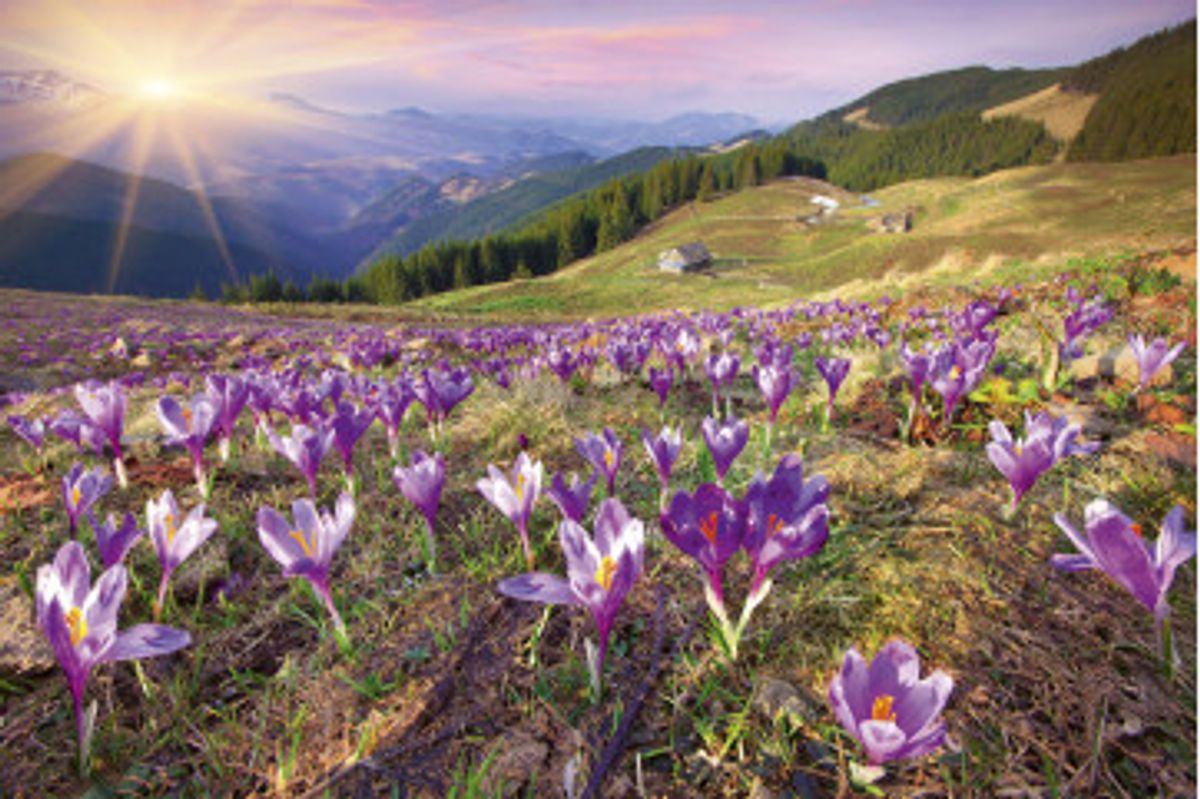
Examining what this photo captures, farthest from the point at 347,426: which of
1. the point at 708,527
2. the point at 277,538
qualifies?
the point at 708,527

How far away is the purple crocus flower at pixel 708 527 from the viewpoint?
1.54 meters

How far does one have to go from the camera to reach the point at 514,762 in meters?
1.47

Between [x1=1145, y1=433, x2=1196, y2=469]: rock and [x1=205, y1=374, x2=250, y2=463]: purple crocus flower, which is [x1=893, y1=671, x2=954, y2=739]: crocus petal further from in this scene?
[x1=205, y1=374, x2=250, y2=463]: purple crocus flower

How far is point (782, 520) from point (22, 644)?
2382mm

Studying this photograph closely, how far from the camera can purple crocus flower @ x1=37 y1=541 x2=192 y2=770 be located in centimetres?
139

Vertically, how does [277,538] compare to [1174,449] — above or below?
above

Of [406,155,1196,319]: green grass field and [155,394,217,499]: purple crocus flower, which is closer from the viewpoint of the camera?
[155,394,217,499]: purple crocus flower

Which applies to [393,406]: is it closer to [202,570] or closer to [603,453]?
[202,570]

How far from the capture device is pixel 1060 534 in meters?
2.13

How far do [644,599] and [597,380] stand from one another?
4182 mm

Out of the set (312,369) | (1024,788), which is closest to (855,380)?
(1024,788)

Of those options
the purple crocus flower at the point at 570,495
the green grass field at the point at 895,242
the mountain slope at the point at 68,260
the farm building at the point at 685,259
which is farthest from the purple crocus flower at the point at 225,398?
the mountain slope at the point at 68,260

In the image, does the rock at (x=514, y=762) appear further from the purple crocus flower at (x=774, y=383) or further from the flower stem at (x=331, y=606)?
the purple crocus flower at (x=774, y=383)

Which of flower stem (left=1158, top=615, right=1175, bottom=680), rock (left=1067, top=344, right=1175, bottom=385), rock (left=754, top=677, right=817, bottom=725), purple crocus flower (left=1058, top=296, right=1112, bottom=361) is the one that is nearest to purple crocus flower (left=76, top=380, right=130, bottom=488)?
rock (left=754, top=677, right=817, bottom=725)
